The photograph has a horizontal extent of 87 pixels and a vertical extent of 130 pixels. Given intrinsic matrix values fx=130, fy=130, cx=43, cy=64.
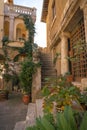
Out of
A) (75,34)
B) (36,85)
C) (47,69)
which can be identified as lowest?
(36,85)

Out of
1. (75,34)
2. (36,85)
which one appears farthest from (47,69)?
(75,34)

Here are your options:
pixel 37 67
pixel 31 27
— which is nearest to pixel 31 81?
pixel 37 67

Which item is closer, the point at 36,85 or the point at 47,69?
the point at 36,85

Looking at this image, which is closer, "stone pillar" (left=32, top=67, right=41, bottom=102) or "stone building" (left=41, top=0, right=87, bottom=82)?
"stone building" (left=41, top=0, right=87, bottom=82)

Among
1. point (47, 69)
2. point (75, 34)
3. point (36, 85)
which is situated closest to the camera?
point (75, 34)

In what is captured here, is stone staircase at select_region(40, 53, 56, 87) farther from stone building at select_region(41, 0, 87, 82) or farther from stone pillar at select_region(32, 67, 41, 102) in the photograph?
stone building at select_region(41, 0, 87, 82)

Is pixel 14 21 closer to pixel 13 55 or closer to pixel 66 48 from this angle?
pixel 13 55

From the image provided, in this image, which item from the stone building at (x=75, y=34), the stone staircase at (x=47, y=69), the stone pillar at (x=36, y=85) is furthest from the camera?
the stone staircase at (x=47, y=69)

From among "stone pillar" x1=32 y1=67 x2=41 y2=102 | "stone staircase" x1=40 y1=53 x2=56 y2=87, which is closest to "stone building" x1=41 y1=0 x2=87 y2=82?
"stone pillar" x1=32 y1=67 x2=41 y2=102

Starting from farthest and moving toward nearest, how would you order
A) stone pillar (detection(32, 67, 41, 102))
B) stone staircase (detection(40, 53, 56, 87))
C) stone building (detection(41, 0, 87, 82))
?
stone staircase (detection(40, 53, 56, 87))
stone pillar (detection(32, 67, 41, 102))
stone building (detection(41, 0, 87, 82))

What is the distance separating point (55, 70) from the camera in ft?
29.7

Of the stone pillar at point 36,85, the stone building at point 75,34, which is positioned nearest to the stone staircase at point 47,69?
the stone pillar at point 36,85

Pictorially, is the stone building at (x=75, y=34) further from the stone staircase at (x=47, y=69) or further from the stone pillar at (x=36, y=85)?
the stone staircase at (x=47, y=69)

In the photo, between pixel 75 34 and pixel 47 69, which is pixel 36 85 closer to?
pixel 47 69
